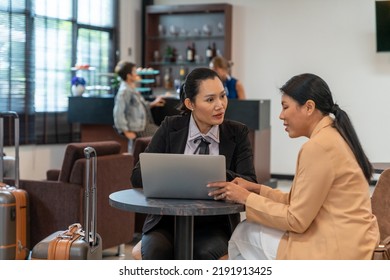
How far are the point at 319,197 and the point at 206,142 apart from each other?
91 centimetres

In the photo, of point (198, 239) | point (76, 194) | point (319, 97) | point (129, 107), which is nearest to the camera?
point (319, 97)

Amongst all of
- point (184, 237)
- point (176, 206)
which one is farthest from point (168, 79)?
point (176, 206)

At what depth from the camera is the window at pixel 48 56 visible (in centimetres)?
766

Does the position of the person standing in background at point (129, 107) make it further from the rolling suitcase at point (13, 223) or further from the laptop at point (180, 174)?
the laptop at point (180, 174)

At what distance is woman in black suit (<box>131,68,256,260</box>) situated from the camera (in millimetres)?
3074

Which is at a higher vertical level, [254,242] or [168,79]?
[168,79]

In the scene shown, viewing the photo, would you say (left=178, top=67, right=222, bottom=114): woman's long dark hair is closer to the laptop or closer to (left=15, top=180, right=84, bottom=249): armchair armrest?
the laptop

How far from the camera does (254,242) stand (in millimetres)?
2568

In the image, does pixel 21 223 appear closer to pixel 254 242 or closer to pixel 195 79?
pixel 195 79

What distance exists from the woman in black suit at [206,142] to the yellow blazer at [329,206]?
0.66 m

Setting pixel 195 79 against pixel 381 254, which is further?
pixel 195 79

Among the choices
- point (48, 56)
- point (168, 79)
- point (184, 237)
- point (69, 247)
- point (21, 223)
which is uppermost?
point (48, 56)
